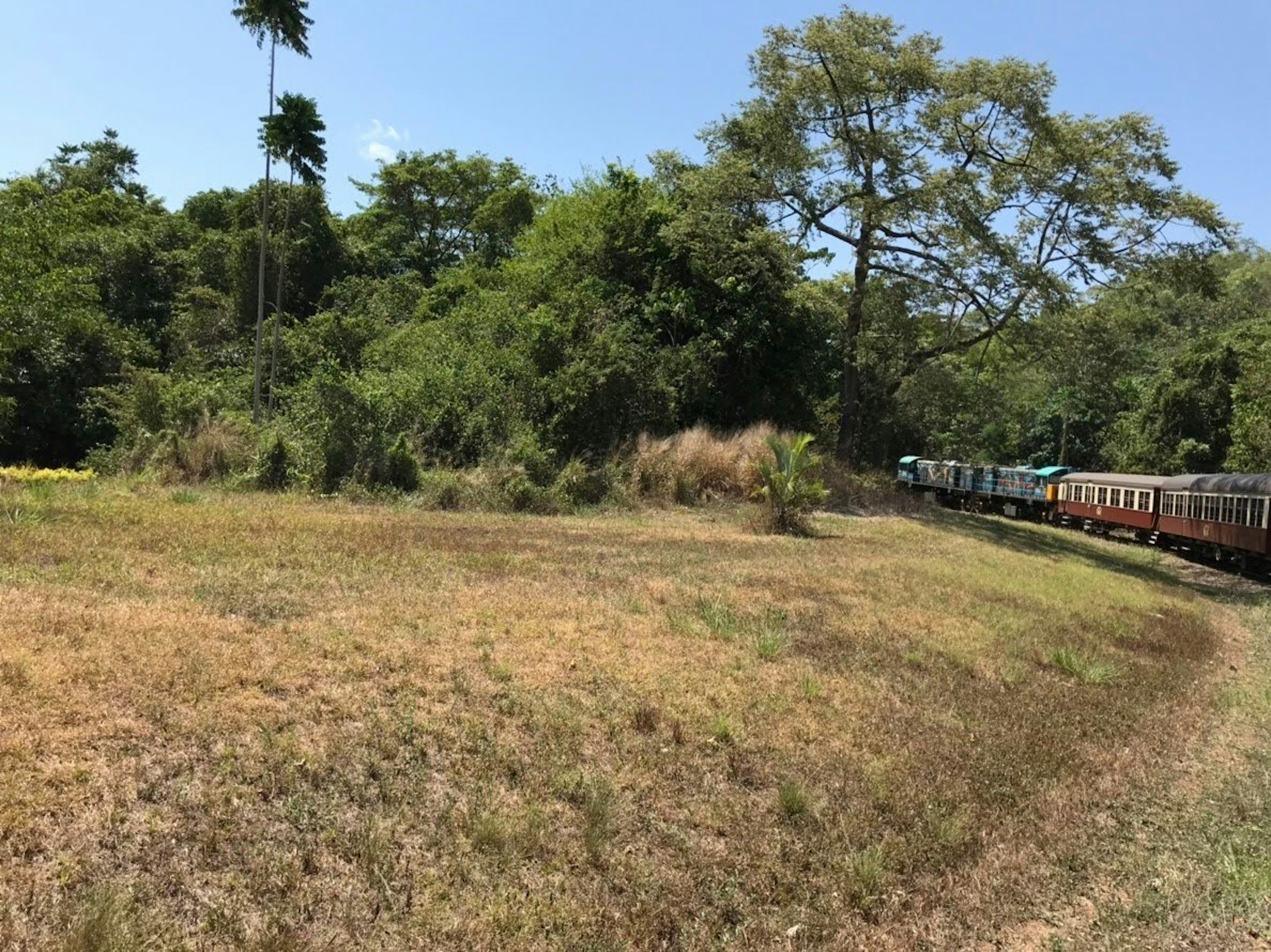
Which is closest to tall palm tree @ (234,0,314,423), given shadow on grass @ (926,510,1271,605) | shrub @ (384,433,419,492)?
shrub @ (384,433,419,492)

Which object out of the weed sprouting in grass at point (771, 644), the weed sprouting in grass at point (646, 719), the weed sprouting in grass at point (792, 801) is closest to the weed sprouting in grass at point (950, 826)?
the weed sprouting in grass at point (792, 801)

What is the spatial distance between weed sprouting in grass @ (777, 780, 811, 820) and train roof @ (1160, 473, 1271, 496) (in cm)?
1996

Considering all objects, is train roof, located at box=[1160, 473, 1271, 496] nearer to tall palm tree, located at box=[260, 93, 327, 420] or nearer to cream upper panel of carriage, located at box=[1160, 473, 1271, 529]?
cream upper panel of carriage, located at box=[1160, 473, 1271, 529]

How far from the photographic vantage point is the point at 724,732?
5055 mm

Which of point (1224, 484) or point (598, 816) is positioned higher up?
point (1224, 484)

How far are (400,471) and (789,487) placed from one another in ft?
24.5

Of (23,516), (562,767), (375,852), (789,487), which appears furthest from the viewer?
(789,487)

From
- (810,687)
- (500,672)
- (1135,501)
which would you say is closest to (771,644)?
(810,687)

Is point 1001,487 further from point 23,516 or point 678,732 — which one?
point 23,516

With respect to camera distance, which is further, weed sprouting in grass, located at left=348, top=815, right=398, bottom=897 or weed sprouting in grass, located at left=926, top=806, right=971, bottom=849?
weed sprouting in grass, located at left=926, top=806, right=971, bottom=849

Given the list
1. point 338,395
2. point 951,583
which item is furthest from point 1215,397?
point 338,395

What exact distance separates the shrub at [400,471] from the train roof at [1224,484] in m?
19.8

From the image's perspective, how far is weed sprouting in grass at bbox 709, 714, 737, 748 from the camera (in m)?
4.97

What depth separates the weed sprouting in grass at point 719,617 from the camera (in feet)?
23.2
